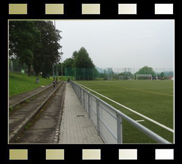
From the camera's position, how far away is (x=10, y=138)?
226 inches

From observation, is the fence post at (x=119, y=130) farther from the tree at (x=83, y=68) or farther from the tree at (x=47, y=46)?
the tree at (x=83, y=68)

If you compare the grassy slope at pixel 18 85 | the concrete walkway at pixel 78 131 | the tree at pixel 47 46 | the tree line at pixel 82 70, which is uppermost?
the tree at pixel 47 46

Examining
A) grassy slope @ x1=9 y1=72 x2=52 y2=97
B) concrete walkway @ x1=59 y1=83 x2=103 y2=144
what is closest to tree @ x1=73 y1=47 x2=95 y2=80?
grassy slope @ x1=9 y1=72 x2=52 y2=97

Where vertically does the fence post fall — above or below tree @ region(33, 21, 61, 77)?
below

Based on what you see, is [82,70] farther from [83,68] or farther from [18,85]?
[18,85]

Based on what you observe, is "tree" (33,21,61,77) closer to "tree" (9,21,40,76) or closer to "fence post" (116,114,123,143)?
"tree" (9,21,40,76)

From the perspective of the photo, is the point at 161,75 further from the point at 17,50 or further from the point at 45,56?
the point at 17,50

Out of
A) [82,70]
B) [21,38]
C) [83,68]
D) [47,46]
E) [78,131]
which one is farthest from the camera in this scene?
[83,68]

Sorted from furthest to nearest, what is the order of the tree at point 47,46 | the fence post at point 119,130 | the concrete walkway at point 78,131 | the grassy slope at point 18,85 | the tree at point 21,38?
1. the tree at point 47,46
2. the tree at point 21,38
3. the grassy slope at point 18,85
4. the concrete walkway at point 78,131
5. the fence post at point 119,130

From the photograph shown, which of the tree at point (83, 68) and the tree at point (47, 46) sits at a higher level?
the tree at point (47, 46)

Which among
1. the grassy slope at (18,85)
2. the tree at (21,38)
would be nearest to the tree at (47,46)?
the tree at (21,38)

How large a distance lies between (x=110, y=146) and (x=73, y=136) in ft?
8.71

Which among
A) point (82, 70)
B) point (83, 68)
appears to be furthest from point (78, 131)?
point (83, 68)

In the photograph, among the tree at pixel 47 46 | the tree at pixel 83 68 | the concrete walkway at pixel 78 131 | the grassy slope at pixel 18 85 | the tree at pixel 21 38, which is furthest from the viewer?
the tree at pixel 83 68
